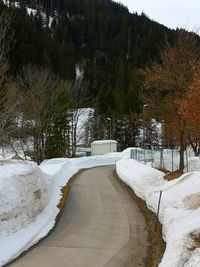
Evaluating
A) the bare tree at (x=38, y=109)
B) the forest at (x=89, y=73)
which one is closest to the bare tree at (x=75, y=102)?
the forest at (x=89, y=73)

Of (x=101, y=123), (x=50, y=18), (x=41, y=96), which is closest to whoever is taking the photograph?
(x=41, y=96)

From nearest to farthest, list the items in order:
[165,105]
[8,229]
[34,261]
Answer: [34,261] < [8,229] < [165,105]

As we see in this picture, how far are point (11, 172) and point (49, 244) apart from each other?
334cm

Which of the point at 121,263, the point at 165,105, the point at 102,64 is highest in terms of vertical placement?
the point at 102,64

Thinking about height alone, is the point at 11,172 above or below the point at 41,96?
below

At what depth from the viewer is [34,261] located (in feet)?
40.9


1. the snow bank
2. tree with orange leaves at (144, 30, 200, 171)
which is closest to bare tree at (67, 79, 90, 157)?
tree with orange leaves at (144, 30, 200, 171)

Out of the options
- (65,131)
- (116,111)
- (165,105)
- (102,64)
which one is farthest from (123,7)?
(165,105)

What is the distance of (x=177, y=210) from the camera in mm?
15773

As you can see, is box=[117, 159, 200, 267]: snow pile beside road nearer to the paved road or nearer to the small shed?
the paved road

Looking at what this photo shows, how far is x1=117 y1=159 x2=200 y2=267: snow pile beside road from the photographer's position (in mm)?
10188

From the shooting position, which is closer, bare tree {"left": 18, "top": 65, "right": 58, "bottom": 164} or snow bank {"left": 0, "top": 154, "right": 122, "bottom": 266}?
snow bank {"left": 0, "top": 154, "right": 122, "bottom": 266}

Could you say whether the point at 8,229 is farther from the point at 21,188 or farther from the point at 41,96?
the point at 41,96

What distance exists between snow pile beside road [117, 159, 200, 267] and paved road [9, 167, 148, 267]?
105cm
